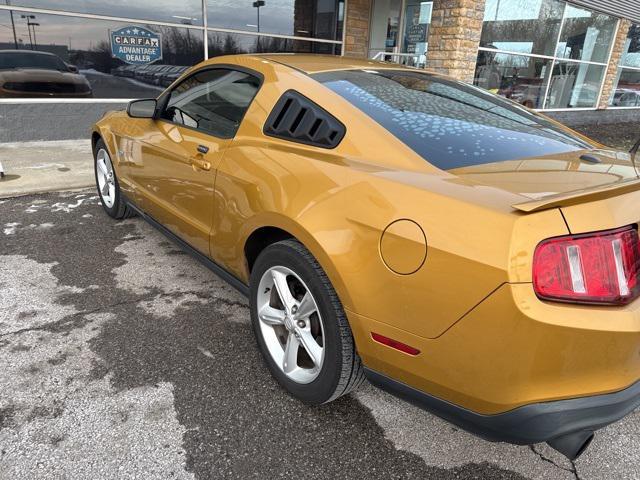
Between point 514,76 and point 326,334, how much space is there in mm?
11395

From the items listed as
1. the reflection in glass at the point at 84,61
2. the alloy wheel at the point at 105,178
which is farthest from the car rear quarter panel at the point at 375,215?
the reflection in glass at the point at 84,61

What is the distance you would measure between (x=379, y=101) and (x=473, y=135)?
0.48 meters

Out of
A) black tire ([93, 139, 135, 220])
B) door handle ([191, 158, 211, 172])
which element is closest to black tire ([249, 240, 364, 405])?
door handle ([191, 158, 211, 172])

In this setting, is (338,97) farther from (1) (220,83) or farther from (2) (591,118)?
(2) (591,118)

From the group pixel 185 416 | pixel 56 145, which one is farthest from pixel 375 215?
pixel 56 145

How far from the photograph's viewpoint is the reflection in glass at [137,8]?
285 inches

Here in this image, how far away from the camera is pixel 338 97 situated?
89.9 inches

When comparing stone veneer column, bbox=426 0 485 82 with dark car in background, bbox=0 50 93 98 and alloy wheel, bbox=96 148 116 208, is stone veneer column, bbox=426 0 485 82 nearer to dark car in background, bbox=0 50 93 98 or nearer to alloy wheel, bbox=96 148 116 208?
dark car in background, bbox=0 50 93 98

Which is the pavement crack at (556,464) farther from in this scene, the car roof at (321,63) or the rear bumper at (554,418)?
the car roof at (321,63)

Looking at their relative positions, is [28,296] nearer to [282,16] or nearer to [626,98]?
[282,16]

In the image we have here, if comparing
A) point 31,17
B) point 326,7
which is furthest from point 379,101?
point 326,7

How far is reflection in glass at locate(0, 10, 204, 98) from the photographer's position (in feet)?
23.7

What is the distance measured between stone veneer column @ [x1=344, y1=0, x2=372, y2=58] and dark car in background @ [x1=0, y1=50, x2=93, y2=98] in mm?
5465

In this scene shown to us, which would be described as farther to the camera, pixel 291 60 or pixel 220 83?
pixel 220 83
